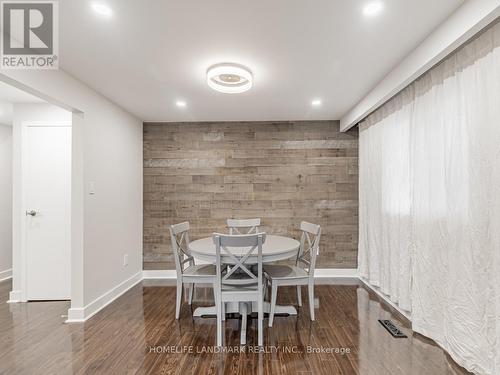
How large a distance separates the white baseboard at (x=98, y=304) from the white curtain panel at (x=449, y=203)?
3337 millimetres

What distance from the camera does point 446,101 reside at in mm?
2258

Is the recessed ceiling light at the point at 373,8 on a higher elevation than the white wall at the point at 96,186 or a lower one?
higher

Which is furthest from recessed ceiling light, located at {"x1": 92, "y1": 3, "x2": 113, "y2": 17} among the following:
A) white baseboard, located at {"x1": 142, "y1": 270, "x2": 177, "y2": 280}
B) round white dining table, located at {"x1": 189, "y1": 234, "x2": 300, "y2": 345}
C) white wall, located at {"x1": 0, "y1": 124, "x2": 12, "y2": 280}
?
white wall, located at {"x1": 0, "y1": 124, "x2": 12, "y2": 280}

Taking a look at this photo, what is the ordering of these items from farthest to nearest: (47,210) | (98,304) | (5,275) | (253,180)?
(253,180)
(5,275)
(47,210)
(98,304)

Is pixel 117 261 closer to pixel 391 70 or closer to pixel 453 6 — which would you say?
pixel 391 70

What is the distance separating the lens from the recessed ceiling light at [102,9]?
1715 mm

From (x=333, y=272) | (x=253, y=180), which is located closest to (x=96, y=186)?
(x=253, y=180)

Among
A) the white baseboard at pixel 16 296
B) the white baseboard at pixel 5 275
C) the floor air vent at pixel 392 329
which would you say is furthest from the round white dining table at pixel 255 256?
the white baseboard at pixel 5 275

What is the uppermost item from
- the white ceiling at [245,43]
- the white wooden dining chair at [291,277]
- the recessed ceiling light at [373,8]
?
the recessed ceiling light at [373,8]

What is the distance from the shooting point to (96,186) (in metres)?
3.19

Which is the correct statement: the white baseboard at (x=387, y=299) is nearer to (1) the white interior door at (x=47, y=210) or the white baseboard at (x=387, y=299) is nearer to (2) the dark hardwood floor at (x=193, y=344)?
(2) the dark hardwood floor at (x=193, y=344)

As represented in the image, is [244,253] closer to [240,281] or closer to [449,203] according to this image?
[240,281]

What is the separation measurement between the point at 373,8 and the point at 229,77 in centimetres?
131

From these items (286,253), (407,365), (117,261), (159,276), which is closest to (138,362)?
(286,253)
